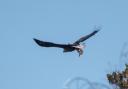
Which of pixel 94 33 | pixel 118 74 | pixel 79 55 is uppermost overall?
pixel 118 74

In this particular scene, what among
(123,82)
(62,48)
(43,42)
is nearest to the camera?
(43,42)

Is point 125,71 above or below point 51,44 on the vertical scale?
above

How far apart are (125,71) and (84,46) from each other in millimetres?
15389

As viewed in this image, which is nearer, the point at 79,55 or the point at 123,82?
the point at 79,55

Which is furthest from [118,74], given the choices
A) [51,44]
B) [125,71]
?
[51,44]

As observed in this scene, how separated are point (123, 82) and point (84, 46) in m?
15.1

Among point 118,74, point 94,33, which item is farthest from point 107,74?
point 94,33

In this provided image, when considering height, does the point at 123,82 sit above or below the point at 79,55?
above

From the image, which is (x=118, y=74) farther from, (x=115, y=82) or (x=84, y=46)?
(x=84, y=46)

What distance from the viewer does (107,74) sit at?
2805cm

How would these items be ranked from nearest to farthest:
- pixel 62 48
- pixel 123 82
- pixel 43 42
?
1. pixel 43 42
2. pixel 62 48
3. pixel 123 82

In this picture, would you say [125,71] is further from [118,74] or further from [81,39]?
[81,39]

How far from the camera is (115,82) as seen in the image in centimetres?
2802

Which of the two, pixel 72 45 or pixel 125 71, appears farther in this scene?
pixel 125 71
